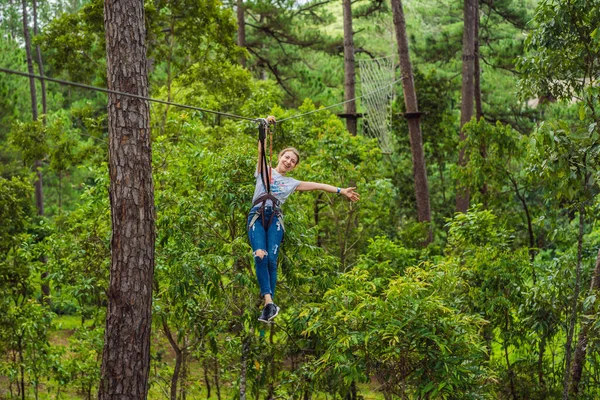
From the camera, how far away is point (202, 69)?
418 inches

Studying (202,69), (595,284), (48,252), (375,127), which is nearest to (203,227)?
(48,252)

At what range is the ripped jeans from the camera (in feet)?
17.8

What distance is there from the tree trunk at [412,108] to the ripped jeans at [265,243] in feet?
20.9

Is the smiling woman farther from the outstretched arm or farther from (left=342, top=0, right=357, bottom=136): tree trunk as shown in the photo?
(left=342, top=0, right=357, bottom=136): tree trunk

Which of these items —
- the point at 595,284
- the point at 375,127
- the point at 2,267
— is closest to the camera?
the point at 595,284

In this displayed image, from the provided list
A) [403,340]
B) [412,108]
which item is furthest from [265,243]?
[412,108]

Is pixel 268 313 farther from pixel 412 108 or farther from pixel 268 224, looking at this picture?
pixel 412 108

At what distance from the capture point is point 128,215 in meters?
5.11

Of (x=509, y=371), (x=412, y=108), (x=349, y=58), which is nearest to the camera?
(x=509, y=371)

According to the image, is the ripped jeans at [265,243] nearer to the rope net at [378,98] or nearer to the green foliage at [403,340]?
the green foliage at [403,340]

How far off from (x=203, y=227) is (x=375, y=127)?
588cm

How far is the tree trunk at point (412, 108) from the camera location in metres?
11.5

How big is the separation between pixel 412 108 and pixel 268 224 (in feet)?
21.7

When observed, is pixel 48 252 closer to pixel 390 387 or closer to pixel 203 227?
pixel 203 227
